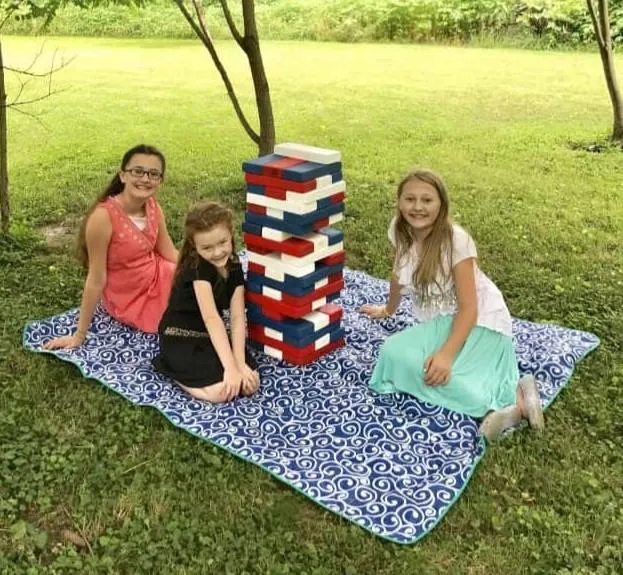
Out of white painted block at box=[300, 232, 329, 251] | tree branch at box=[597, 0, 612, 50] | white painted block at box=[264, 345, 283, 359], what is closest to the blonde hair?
white painted block at box=[300, 232, 329, 251]

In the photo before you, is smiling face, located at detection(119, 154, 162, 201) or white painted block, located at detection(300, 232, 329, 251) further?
smiling face, located at detection(119, 154, 162, 201)

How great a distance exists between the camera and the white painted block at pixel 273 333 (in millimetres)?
3748

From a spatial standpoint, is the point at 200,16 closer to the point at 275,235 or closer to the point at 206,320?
the point at 275,235

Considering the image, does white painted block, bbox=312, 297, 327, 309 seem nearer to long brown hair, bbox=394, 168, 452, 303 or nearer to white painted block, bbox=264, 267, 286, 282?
white painted block, bbox=264, 267, 286, 282

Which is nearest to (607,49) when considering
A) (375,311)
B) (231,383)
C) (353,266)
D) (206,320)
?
(353,266)

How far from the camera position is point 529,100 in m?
10.7

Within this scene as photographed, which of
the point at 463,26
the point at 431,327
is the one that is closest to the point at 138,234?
the point at 431,327

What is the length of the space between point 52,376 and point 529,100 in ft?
29.0

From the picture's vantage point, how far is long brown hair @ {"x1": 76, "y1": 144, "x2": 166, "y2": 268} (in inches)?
153

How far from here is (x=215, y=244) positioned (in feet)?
11.5

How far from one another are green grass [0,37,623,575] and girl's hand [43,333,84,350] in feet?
0.32

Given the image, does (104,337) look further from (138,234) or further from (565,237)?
(565,237)

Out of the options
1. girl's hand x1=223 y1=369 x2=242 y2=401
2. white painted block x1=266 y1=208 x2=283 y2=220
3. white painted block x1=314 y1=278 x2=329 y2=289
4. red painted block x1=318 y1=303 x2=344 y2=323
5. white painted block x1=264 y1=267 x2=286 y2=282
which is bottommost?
girl's hand x1=223 y1=369 x2=242 y2=401

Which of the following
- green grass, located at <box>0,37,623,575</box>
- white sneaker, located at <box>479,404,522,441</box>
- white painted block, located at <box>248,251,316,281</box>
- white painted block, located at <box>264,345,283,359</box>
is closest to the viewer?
green grass, located at <box>0,37,623,575</box>
